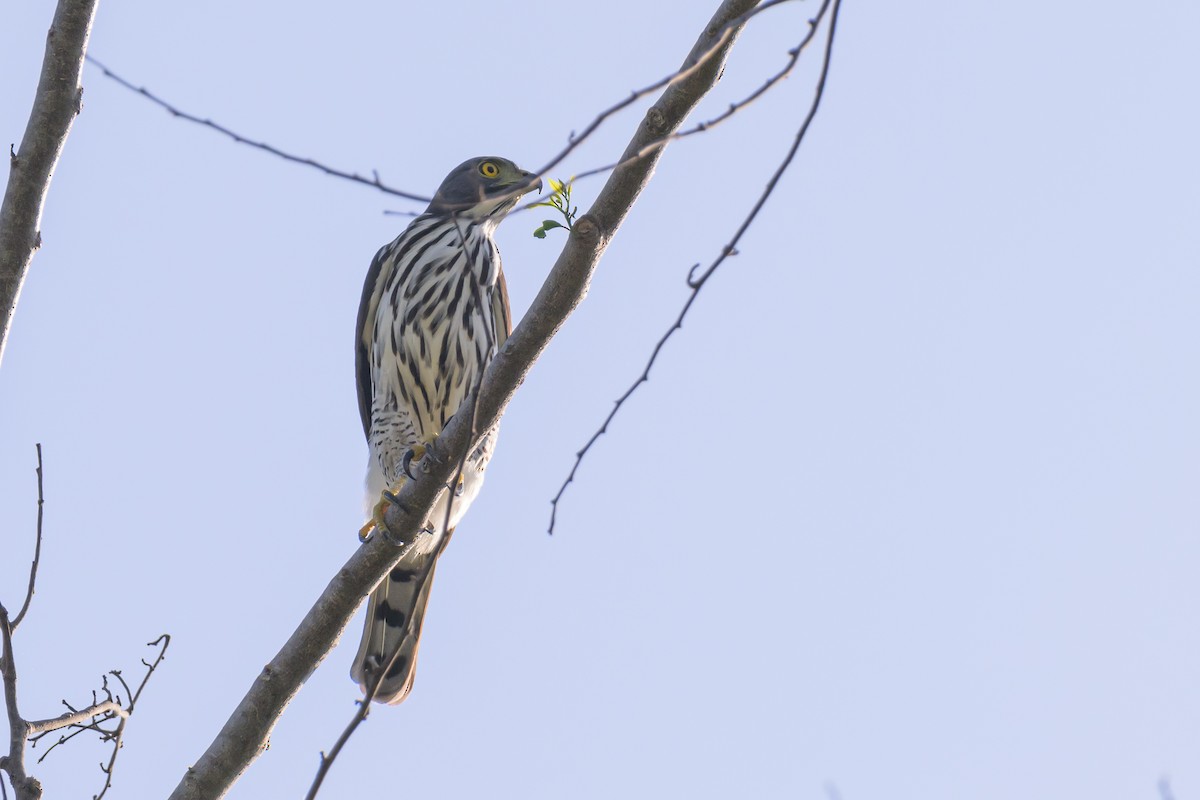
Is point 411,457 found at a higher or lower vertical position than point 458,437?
higher

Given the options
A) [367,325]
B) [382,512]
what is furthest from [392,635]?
[367,325]

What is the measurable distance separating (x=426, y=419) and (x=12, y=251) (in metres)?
3.01

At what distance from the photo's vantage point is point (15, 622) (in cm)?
336

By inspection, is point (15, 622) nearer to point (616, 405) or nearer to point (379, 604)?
point (616, 405)

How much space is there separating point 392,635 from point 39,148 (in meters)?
3.24

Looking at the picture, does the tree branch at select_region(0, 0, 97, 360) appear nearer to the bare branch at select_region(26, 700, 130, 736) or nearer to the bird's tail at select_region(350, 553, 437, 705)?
the bare branch at select_region(26, 700, 130, 736)

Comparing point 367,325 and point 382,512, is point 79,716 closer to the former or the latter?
point 382,512

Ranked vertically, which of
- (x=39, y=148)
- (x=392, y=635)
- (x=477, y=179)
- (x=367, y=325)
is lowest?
(x=39, y=148)

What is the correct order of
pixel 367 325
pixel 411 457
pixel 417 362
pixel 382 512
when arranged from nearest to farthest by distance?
pixel 382 512
pixel 411 457
pixel 417 362
pixel 367 325

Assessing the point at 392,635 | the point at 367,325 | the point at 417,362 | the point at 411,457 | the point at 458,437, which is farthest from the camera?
the point at 367,325

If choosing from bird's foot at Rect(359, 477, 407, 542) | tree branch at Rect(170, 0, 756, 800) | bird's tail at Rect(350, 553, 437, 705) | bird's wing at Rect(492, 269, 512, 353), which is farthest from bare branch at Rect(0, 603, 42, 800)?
bird's wing at Rect(492, 269, 512, 353)

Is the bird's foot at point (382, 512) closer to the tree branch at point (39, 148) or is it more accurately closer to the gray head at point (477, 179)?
the tree branch at point (39, 148)

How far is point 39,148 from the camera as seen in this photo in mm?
3396

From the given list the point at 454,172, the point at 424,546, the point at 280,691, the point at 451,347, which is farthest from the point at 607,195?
the point at 454,172
